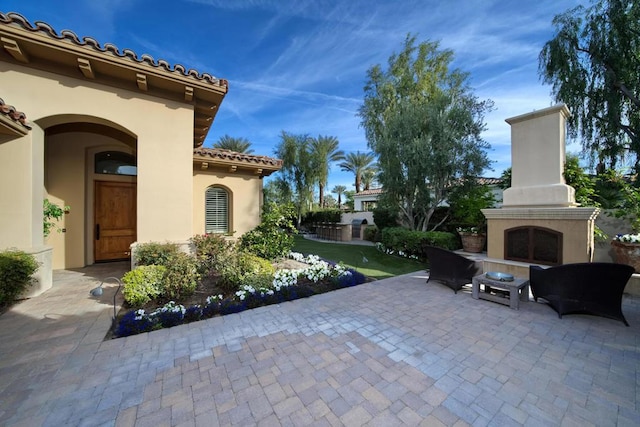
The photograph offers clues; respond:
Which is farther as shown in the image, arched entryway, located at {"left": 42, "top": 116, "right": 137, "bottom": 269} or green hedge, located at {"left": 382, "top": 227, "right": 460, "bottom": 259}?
green hedge, located at {"left": 382, "top": 227, "right": 460, "bottom": 259}

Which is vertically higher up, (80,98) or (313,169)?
(313,169)

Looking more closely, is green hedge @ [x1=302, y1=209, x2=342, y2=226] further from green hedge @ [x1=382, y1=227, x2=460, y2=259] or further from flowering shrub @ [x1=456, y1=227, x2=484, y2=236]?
flowering shrub @ [x1=456, y1=227, x2=484, y2=236]

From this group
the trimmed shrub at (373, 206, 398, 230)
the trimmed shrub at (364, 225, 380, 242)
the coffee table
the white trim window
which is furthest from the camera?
the trimmed shrub at (364, 225, 380, 242)

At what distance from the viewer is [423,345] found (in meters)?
3.24

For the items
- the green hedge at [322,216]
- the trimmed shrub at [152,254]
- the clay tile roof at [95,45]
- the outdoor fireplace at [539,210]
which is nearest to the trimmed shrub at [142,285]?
the trimmed shrub at [152,254]

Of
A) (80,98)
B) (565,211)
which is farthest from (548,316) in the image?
(80,98)

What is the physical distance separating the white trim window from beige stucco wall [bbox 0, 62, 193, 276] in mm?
2171

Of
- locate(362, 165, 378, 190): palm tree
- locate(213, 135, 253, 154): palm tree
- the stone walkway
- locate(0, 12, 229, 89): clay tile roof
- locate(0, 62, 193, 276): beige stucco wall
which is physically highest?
locate(213, 135, 253, 154): palm tree

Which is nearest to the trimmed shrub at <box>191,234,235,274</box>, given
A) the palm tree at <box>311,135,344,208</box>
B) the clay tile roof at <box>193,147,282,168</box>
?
the clay tile roof at <box>193,147,282,168</box>

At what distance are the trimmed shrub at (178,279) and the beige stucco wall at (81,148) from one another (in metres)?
1.61

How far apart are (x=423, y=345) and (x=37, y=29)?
28.0 ft

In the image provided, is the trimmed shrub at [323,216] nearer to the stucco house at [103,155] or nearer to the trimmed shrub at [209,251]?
the stucco house at [103,155]

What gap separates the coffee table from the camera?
4504mm

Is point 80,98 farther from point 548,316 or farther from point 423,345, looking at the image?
point 548,316
